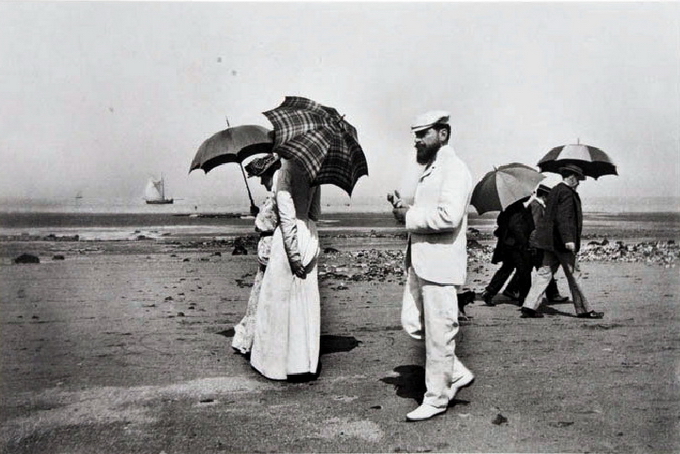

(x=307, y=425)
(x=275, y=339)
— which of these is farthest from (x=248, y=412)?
(x=275, y=339)

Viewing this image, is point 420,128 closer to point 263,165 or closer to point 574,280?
point 263,165

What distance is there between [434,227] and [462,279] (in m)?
0.42

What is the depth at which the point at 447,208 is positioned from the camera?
13.6 feet

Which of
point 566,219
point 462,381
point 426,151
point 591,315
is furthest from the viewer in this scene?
point 591,315

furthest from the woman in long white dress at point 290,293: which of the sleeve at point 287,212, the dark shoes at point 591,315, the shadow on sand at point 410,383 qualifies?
the dark shoes at point 591,315

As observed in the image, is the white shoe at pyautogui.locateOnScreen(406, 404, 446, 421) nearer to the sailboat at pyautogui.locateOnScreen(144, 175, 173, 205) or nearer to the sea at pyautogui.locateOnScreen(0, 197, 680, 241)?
the sea at pyautogui.locateOnScreen(0, 197, 680, 241)

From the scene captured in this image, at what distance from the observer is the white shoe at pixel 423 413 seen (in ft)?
13.9

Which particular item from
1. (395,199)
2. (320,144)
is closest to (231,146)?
(320,144)

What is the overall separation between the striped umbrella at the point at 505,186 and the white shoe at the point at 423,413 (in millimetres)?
4826

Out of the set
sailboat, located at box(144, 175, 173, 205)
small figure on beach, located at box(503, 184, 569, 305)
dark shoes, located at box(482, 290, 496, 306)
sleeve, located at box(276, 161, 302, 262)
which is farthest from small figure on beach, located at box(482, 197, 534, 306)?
sailboat, located at box(144, 175, 173, 205)

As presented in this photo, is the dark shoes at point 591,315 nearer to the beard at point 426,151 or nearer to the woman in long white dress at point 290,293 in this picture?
the woman in long white dress at point 290,293

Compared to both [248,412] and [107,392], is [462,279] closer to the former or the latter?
[248,412]

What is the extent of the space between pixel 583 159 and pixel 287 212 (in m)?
4.89

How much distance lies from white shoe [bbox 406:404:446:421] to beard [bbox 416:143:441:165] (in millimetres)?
1674
